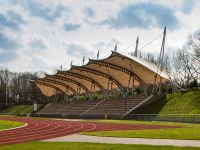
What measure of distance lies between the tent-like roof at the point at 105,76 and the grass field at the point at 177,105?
3.87 m

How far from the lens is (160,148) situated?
15211 mm

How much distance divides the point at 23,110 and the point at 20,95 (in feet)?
86.2

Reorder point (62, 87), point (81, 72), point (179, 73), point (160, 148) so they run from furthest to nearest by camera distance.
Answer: point (62, 87) → point (179, 73) → point (81, 72) → point (160, 148)

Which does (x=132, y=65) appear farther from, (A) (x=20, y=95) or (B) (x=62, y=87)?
(A) (x=20, y=95)

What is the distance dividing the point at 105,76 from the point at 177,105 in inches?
939

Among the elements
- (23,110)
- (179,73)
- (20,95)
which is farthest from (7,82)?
(179,73)

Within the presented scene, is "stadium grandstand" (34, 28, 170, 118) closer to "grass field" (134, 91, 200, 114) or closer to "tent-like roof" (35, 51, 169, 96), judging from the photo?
"tent-like roof" (35, 51, 169, 96)

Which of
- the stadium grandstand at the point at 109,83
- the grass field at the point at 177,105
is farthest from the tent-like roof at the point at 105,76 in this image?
the grass field at the point at 177,105

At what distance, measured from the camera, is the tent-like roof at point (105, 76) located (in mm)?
61719

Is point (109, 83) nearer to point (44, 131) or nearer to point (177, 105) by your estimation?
point (177, 105)

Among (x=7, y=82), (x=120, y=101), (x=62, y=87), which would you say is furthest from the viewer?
(x=7, y=82)

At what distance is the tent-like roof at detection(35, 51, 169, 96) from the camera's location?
61.7m

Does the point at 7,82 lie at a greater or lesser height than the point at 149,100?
greater

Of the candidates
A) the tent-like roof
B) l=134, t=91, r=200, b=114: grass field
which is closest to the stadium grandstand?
the tent-like roof
